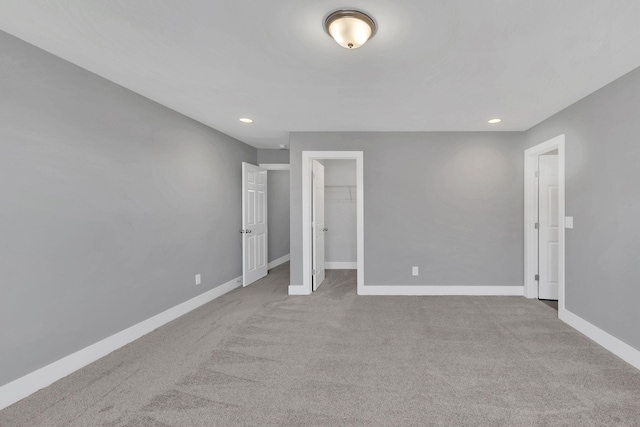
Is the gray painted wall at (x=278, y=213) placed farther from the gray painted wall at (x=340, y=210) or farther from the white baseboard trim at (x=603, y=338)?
the white baseboard trim at (x=603, y=338)

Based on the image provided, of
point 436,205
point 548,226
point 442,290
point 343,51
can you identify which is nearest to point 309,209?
point 436,205

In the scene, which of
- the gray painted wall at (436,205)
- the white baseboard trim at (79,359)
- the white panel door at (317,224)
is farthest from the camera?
the white panel door at (317,224)

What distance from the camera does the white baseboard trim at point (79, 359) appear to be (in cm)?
181

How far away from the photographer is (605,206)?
99.2 inches

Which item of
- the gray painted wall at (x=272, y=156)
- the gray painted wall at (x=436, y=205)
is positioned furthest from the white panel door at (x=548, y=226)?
the gray painted wall at (x=272, y=156)

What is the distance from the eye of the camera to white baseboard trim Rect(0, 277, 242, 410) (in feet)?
5.94

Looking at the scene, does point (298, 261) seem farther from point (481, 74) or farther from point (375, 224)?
point (481, 74)

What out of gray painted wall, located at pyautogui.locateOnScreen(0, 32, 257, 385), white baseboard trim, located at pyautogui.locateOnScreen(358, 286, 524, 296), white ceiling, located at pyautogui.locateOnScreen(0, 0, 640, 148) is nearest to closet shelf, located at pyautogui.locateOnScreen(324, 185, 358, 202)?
white baseboard trim, located at pyautogui.locateOnScreen(358, 286, 524, 296)

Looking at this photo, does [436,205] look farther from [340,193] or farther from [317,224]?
[340,193]

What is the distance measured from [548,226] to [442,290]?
162 cm

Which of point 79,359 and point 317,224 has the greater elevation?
point 317,224

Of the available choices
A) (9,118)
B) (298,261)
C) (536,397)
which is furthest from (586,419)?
(9,118)

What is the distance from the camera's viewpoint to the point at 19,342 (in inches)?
72.3

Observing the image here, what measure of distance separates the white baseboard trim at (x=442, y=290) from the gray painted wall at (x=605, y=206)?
36.8 inches
